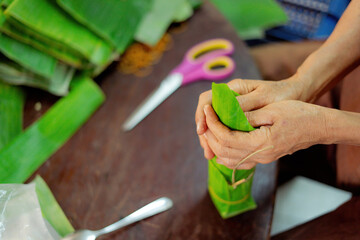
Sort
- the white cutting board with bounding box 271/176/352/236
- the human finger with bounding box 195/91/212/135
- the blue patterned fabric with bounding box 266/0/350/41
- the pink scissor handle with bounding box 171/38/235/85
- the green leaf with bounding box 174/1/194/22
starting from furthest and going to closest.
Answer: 1. the white cutting board with bounding box 271/176/352/236
2. the blue patterned fabric with bounding box 266/0/350/41
3. the green leaf with bounding box 174/1/194/22
4. the pink scissor handle with bounding box 171/38/235/85
5. the human finger with bounding box 195/91/212/135

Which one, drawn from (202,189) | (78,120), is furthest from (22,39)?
(202,189)

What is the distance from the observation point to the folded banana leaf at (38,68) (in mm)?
811

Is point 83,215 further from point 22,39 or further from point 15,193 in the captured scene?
point 22,39

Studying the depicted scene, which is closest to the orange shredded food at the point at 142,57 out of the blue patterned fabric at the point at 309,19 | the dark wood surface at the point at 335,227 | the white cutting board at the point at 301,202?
the dark wood surface at the point at 335,227

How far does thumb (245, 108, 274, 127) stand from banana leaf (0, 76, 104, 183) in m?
0.51

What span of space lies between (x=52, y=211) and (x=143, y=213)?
0.70 feet

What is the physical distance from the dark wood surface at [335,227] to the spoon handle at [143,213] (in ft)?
1.03

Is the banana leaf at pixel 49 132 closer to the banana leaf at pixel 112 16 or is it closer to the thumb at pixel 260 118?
the banana leaf at pixel 112 16

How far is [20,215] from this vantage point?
1.95 feet

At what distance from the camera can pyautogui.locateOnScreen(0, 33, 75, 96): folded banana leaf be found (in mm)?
811

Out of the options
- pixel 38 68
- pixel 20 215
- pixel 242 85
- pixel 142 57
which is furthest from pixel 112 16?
pixel 20 215

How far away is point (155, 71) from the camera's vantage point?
969 mm

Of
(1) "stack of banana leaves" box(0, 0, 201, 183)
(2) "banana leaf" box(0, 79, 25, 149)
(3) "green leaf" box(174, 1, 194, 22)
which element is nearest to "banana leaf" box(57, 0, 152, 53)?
(1) "stack of banana leaves" box(0, 0, 201, 183)

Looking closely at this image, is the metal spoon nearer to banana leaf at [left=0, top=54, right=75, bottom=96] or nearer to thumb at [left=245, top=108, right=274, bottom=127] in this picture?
thumb at [left=245, top=108, right=274, bottom=127]
